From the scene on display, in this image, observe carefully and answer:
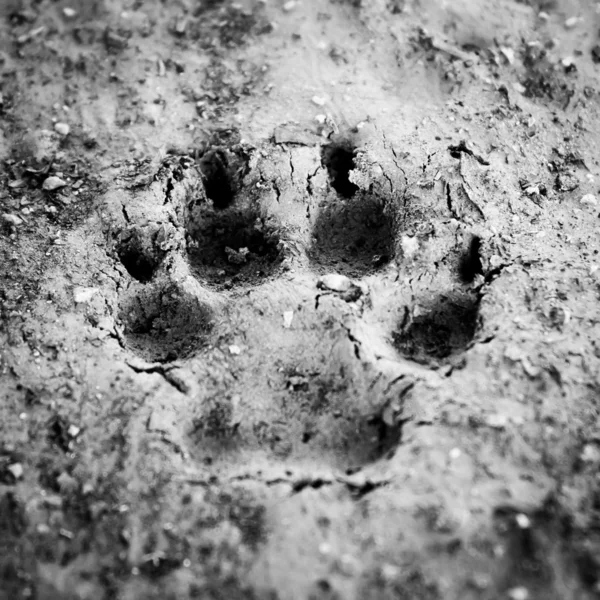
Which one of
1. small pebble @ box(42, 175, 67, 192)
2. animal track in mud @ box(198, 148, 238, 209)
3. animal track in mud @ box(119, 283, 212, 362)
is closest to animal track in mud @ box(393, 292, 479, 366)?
animal track in mud @ box(119, 283, 212, 362)

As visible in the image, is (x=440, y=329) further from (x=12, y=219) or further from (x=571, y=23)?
(x=571, y=23)

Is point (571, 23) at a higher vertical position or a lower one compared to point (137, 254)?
higher

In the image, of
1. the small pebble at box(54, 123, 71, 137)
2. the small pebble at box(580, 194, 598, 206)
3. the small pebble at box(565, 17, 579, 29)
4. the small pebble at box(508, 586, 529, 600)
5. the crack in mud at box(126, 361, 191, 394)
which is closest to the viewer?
the small pebble at box(508, 586, 529, 600)

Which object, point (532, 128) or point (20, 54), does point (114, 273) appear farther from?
point (532, 128)

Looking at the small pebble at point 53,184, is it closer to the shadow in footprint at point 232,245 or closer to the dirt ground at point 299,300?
the dirt ground at point 299,300

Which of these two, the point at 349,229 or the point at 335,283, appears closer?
the point at 335,283

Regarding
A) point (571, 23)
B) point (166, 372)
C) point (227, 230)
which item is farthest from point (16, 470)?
point (571, 23)

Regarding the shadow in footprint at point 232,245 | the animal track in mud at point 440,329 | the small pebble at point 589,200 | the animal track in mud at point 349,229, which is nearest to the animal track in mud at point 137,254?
the shadow in footprint at point 232,245

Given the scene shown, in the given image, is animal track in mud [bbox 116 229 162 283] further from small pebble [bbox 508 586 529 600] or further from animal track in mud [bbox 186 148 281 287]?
small pebble [bbox 508 586 529 600]
